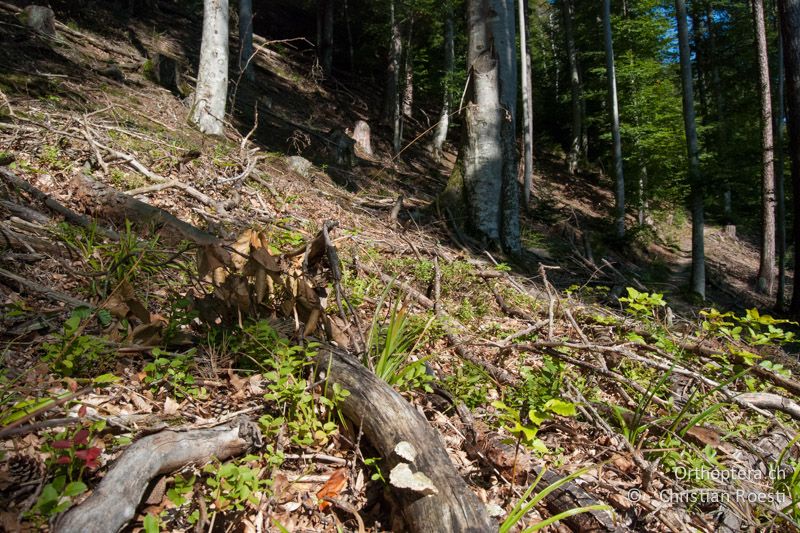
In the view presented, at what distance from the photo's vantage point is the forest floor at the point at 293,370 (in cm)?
190

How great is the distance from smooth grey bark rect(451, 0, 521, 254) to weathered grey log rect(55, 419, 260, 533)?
5266 millimetres

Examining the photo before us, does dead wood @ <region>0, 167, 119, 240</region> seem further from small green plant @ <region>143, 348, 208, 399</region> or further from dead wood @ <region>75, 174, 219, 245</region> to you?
small green plant @ <region>143, 348, 208, 399</region>

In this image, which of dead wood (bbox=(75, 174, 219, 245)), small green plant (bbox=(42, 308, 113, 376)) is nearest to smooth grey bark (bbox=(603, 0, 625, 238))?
dead wood (bbox=(75, 174, 219, 245))

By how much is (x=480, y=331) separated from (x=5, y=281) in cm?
310

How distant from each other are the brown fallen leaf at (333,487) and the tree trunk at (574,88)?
23.8 meters

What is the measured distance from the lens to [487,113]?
6832 millimetres

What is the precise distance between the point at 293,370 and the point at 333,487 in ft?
2.04

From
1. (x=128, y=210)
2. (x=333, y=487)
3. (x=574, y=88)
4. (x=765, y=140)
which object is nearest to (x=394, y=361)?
(x=333, y=487)

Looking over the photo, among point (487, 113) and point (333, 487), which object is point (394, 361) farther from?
point (487, 113)

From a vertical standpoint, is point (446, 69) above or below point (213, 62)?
above

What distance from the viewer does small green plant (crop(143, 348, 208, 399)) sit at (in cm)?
233

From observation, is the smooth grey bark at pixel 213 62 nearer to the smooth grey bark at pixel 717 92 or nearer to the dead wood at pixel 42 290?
the dead wood at pixel 42 290

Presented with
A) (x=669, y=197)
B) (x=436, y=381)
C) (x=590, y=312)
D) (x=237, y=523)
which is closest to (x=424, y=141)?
(x=669, y=197)

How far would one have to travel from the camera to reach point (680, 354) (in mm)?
3469
